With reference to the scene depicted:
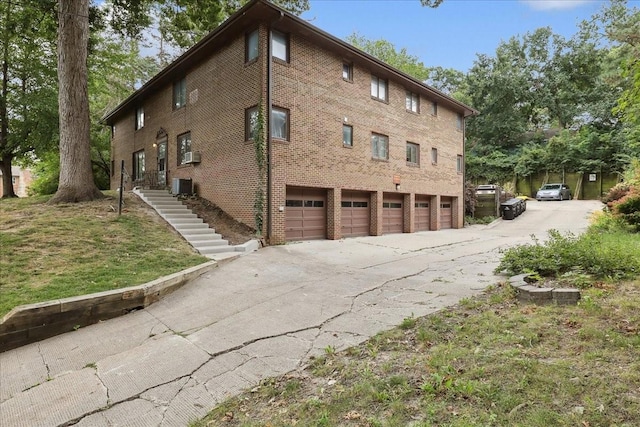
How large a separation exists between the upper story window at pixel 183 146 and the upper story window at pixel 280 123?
5.48 metres

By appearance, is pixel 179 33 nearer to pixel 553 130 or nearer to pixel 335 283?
pixel 335 283

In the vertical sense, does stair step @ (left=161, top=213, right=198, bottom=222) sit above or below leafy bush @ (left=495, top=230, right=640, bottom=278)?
above

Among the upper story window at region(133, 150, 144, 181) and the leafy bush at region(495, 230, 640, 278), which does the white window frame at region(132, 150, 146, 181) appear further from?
the leafy bush at region(495, 230, 640, 278)

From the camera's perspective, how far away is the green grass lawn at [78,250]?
6.32 meters

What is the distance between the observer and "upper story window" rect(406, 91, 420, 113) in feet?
60.3

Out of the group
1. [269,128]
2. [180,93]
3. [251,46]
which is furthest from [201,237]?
[180,93]

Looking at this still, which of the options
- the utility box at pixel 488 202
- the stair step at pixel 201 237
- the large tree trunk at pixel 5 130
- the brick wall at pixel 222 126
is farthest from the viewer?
the utility box at pixel 488 202

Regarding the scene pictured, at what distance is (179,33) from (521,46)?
37775 millimetres

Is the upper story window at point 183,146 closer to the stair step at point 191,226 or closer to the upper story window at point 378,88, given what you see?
the stair step at point 191,226

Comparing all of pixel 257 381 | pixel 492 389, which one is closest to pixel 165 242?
pixel 257 381

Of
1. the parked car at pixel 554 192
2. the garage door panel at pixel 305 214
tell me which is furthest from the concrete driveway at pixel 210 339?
the parked car at pixel 554 192

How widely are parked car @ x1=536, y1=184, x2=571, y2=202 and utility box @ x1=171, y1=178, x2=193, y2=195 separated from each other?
3006cm

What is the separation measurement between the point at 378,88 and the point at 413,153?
403 cm

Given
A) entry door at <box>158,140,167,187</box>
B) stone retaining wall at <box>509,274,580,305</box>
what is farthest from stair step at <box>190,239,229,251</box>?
stone retaining wall at <box>509,274,580,305</box>
